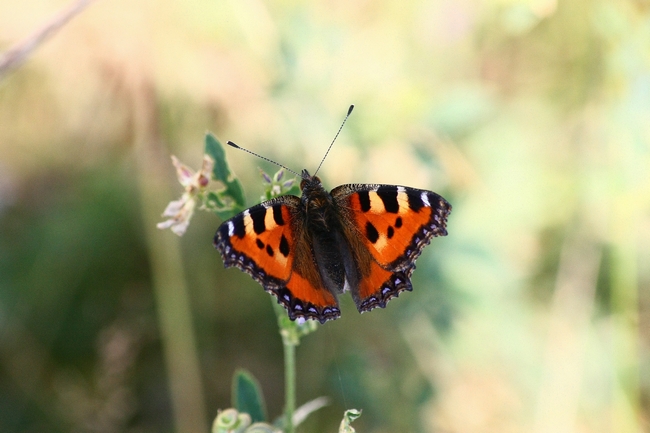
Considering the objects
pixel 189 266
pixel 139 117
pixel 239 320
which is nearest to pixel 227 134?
pixel 139 117

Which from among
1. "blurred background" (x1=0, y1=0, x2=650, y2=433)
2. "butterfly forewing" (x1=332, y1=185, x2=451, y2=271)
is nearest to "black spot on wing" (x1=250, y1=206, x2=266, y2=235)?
"butterfly forewing" (x1=332, y1=185, x2=451, y2=271)

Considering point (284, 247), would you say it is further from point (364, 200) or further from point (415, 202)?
point (415, 202)

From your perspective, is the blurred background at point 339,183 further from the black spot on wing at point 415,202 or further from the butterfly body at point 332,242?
the black spot on wing at point 415,202

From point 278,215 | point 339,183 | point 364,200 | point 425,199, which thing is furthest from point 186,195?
point 339,183

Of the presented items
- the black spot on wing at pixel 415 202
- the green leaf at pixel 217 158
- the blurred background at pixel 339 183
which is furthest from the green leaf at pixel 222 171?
the blurred background at pixel 339 183

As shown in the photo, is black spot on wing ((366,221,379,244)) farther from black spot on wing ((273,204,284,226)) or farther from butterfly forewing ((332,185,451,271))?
black spot on wing ((273,204,284,226))

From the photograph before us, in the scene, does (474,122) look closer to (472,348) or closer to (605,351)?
(472,348)
